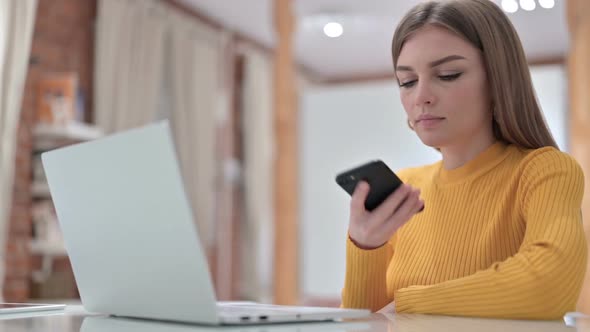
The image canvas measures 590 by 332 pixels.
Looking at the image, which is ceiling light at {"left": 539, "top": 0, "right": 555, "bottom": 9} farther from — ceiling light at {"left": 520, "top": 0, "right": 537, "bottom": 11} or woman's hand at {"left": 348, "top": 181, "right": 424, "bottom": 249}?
woman's hand at {"left": 348, "top": 181, "right": 424, "bottom": 249}

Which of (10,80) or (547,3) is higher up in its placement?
(547,3)

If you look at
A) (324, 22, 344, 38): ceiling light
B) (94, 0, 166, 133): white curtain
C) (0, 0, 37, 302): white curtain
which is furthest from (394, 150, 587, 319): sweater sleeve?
(324, 22, 344, 38): ceiling light

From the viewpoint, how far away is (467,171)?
1.29m

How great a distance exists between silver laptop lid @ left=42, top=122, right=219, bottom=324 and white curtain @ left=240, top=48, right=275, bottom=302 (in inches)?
214

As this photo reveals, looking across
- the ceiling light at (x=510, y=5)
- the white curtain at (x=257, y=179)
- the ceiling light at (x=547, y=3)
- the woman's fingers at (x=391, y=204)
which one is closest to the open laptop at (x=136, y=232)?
the woman's fingers at (x=391, y=204)

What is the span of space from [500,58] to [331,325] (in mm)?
592

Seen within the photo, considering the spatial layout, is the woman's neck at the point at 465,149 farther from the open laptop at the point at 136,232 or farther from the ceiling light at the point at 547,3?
the ceiling light at the point at 547,3

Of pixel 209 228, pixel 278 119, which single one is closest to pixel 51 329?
pixel 278 119

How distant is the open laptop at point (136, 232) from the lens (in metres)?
0.71

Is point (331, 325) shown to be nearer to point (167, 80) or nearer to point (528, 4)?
point (167, 80)

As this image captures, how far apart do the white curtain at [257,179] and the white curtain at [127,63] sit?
1254 millimetres

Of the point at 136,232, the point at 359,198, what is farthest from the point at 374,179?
the point at 136,232

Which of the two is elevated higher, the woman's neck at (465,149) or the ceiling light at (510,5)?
the ceiling light at (510,5)

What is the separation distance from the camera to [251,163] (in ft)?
21.1
